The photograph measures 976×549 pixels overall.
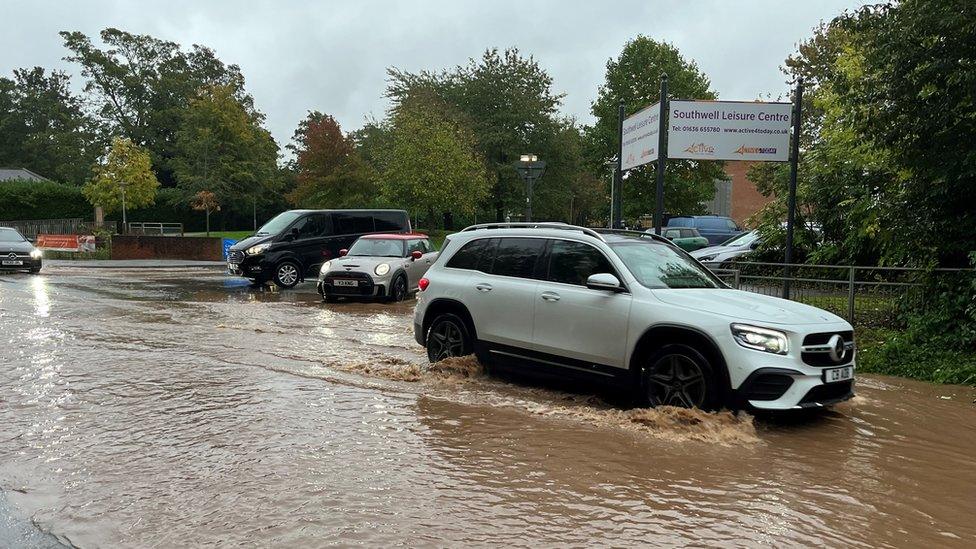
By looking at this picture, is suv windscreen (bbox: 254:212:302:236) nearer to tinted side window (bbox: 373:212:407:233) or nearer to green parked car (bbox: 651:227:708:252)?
tinted side window (bbox: 373:212:407:233)

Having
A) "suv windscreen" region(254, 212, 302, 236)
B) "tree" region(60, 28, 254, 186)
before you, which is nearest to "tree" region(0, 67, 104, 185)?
"tree" region(60, 28, 254, 186)

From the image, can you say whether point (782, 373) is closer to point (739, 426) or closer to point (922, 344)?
point (739, 426)

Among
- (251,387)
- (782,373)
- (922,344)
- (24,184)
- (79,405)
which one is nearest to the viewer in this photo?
(782,373)

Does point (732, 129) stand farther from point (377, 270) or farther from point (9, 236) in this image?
point (9, 236)

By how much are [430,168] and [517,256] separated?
3134cm

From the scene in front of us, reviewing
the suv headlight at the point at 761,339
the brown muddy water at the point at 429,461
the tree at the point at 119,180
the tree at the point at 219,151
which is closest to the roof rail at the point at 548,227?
the brown muddy water at the point at 429,461

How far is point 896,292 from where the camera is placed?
988cm

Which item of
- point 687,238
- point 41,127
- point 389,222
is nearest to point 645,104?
point 687,238

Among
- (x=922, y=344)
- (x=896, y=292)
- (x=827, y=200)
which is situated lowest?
(x=922, y=344)

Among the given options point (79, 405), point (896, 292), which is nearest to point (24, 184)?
point (79, 405)

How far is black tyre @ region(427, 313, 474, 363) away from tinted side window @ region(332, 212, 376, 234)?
11858 millimetres

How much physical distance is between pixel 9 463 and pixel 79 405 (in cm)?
158

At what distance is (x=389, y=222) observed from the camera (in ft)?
66.2

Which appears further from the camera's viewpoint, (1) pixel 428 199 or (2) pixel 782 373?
(1) pixel 428 199
